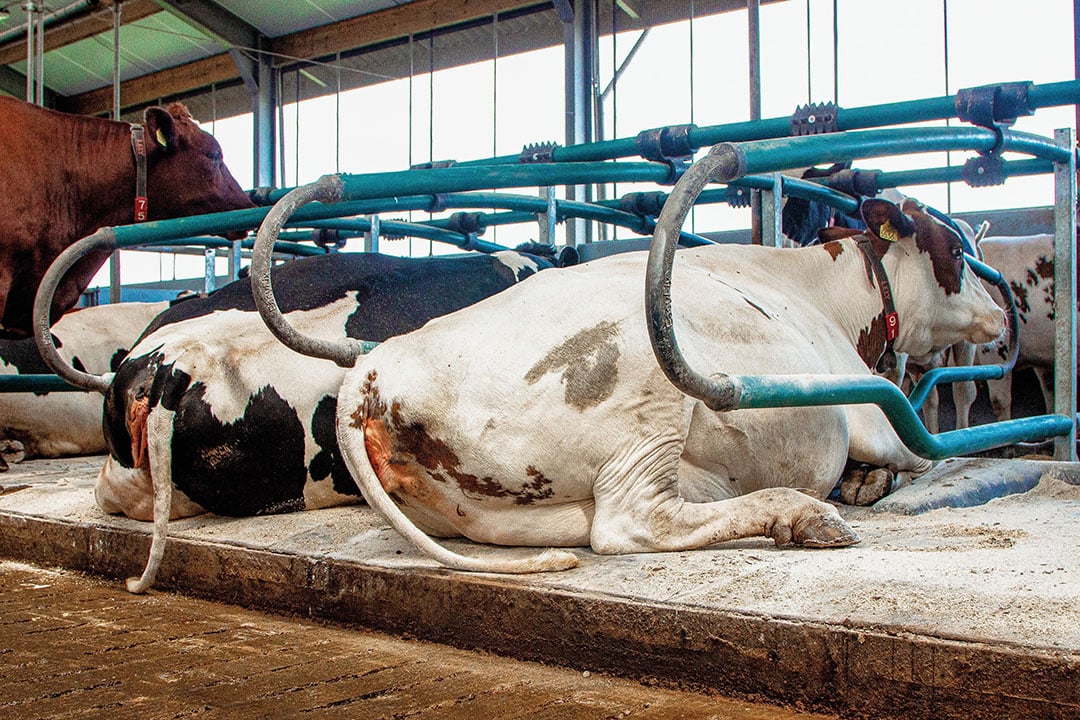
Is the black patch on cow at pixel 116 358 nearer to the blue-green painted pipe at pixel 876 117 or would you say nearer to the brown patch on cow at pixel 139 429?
the brown patch on cow at pixel 139 429

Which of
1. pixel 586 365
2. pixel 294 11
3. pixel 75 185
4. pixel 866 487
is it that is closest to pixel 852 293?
pixel 866 487

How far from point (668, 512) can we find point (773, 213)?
112 inches

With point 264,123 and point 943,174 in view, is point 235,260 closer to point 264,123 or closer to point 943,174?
point 943,174

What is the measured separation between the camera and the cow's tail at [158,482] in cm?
316

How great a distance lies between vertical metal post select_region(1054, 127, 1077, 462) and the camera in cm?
409

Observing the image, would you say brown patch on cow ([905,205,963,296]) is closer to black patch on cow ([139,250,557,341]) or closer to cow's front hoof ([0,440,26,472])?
black patch on cow ([139,250,557,341])

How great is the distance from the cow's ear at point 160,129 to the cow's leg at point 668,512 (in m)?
5.05

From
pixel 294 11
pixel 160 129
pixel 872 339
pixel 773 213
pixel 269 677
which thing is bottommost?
pixel 269 677

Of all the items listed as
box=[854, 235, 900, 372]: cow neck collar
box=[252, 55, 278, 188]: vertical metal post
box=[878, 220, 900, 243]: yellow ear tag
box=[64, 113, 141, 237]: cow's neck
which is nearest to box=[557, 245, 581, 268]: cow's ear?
box=[854, 235, 900, 372]: cow neck collar

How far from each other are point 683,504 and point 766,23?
11.8 metres

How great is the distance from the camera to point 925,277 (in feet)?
13.8

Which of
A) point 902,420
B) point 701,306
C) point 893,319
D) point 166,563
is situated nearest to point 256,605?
point 166,563

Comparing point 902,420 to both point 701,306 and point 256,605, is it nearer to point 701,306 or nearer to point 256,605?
point 701,306

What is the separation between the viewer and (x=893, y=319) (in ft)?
13.6
